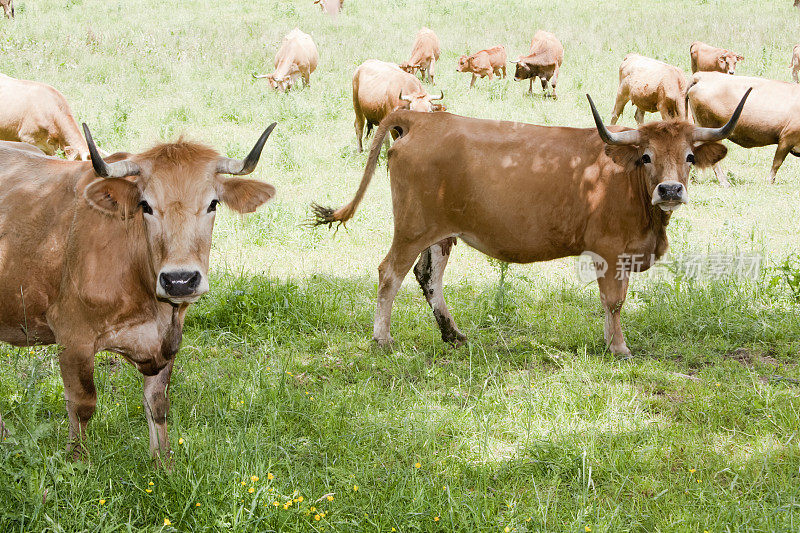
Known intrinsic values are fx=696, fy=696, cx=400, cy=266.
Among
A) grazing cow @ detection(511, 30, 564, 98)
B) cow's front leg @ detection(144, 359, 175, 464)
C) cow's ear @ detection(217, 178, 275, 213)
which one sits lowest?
grazing cow @ detection(511, 30, 564, 98)

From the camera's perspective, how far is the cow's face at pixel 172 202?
3.26 meters

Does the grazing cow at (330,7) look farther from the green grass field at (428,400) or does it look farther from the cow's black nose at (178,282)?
the cow's black nose at (178,282)

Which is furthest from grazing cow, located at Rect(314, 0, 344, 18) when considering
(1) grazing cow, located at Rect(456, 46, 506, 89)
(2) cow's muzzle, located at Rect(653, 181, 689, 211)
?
(2) cow's muzzle, located at Rect(653, 181, 689, 211)

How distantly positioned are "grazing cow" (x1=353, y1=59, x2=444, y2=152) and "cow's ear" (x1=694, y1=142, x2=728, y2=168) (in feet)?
23.4

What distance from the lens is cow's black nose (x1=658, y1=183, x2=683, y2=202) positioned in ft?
16.7

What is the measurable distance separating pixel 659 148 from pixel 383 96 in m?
8.23

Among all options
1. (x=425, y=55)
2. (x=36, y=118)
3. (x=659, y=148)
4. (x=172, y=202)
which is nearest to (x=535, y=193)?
(x=659, y=148)

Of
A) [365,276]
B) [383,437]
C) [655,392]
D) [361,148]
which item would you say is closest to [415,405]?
[383,437]

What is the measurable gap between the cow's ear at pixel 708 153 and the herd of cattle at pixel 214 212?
12 millimetres

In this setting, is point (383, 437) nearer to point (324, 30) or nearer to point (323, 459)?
point (323, 459)

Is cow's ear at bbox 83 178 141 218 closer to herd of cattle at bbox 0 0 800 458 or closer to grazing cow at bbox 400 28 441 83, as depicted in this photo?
herd of cattle at bbox 0 0 800 458

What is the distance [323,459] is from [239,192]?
1.54 metres

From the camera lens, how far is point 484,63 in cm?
1902

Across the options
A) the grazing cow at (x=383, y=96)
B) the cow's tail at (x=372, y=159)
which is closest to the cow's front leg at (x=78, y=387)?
the cow's tail at (x=372, y=159)
